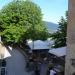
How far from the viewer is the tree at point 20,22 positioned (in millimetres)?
31484

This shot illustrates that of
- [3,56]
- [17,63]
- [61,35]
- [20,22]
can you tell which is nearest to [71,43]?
[61,35]

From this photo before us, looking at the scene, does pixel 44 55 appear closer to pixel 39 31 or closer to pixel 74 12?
pixel 39 31

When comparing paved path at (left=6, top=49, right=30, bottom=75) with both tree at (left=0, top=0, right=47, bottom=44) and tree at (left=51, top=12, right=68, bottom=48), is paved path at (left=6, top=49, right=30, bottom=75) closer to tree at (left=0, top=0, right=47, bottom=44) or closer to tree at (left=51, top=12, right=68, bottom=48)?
tree at (left=0, top=0, right=47, bottom=44)

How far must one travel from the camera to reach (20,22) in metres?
33.2

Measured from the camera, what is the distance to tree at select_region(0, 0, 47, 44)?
103 ft

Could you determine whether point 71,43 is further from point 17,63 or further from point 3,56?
point 17,63

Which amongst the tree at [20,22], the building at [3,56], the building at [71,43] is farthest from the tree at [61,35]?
the building at [71,43]

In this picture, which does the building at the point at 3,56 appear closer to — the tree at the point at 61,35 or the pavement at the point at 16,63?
the pavement at the point at 16,63

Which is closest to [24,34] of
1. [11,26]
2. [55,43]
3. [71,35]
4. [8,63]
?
[11,26]

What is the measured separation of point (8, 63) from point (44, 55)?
14.3ft

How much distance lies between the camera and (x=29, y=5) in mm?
35031

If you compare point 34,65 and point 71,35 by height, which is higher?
point 71,35

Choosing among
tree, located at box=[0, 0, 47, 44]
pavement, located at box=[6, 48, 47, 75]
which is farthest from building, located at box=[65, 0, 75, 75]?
tree, located at box=[0, 0, 47, 44]

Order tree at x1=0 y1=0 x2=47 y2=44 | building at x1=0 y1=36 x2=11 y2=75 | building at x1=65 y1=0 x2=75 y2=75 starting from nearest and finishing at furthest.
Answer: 1. building at x1=65 y1=0 x2=75 y2=75
2. building at x1=0 y1=36 x2=11 y2=75
3. tree at x1=0 y1=0 x2=47 y2=44
